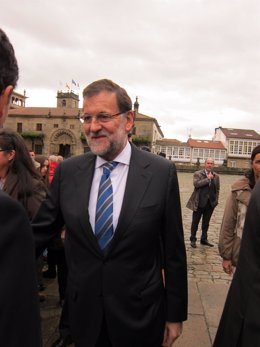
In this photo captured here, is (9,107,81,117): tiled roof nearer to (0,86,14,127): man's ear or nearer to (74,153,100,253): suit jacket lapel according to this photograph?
(74,153,100,253): suit jacket lapel

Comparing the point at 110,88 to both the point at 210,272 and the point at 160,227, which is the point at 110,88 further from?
the point at 210,272

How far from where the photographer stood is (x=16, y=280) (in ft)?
2.60

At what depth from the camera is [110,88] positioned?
2102mm

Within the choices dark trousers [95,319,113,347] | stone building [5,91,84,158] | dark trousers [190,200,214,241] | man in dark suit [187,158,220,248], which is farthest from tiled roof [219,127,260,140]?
dark trousers [95,319,113,347]

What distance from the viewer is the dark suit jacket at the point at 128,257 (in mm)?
1924

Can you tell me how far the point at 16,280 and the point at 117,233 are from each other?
44.9 inches

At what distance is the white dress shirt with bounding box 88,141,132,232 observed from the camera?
2.03m

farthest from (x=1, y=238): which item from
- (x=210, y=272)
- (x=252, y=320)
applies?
(x=210, y=272)

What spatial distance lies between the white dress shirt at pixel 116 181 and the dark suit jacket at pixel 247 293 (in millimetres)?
782

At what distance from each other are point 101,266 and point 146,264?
0.91ft

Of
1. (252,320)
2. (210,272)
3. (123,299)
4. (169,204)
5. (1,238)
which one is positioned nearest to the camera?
(1,238)

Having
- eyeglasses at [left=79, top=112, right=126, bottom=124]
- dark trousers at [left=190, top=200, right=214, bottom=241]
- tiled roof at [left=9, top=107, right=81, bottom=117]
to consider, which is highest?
tiled roof at [left=9, top=107, right=81, bottom=117]

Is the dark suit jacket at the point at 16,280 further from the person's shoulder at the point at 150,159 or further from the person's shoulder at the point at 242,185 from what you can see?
the person's shoulder at the point at 242,185

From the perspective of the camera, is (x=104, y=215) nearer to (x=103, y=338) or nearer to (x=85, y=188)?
(x=85, y=188)
